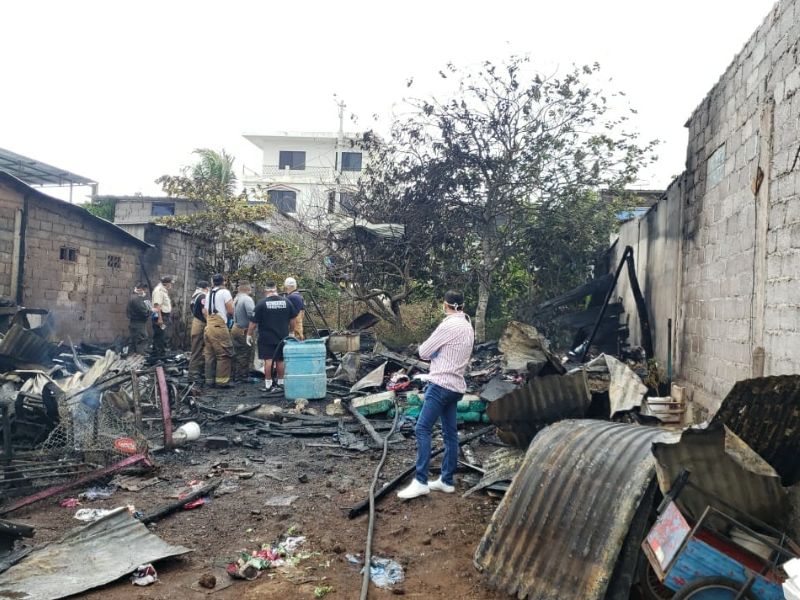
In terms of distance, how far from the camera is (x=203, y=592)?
139 inches

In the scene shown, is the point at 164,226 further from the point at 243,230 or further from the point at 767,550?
the point at 767,550

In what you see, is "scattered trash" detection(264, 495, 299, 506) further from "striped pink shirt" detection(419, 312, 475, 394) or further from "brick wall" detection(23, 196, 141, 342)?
"brick wall" detection(23, 196, 141, 342)

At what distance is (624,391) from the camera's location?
486cm

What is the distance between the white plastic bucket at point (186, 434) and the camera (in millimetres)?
6613

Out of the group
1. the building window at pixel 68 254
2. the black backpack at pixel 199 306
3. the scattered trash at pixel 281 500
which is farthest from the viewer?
the building window at pixel 68 254

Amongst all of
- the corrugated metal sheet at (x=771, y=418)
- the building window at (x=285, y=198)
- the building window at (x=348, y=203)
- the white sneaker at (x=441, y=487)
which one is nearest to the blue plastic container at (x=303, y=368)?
the white sneaker at (x=441, y=487)

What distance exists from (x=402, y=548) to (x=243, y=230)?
14.5 m

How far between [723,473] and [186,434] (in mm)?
5571

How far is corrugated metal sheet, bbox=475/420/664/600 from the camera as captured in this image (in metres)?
3.09

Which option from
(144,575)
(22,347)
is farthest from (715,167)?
(22,347)

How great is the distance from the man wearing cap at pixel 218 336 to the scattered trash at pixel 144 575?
21.9 ft

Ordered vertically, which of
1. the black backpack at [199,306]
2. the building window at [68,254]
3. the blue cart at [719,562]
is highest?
the building window at [68,254]

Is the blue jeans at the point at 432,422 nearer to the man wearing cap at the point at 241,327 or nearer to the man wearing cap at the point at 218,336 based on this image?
the man wearing cap at the point at 218,336

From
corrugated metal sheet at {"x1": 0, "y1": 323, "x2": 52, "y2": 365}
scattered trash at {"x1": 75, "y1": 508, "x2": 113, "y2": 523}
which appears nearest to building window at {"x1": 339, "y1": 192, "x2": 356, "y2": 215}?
corrugated metal sheet at {"x1": 0, "y1": 323, "x2": 52, "y2": 365}
